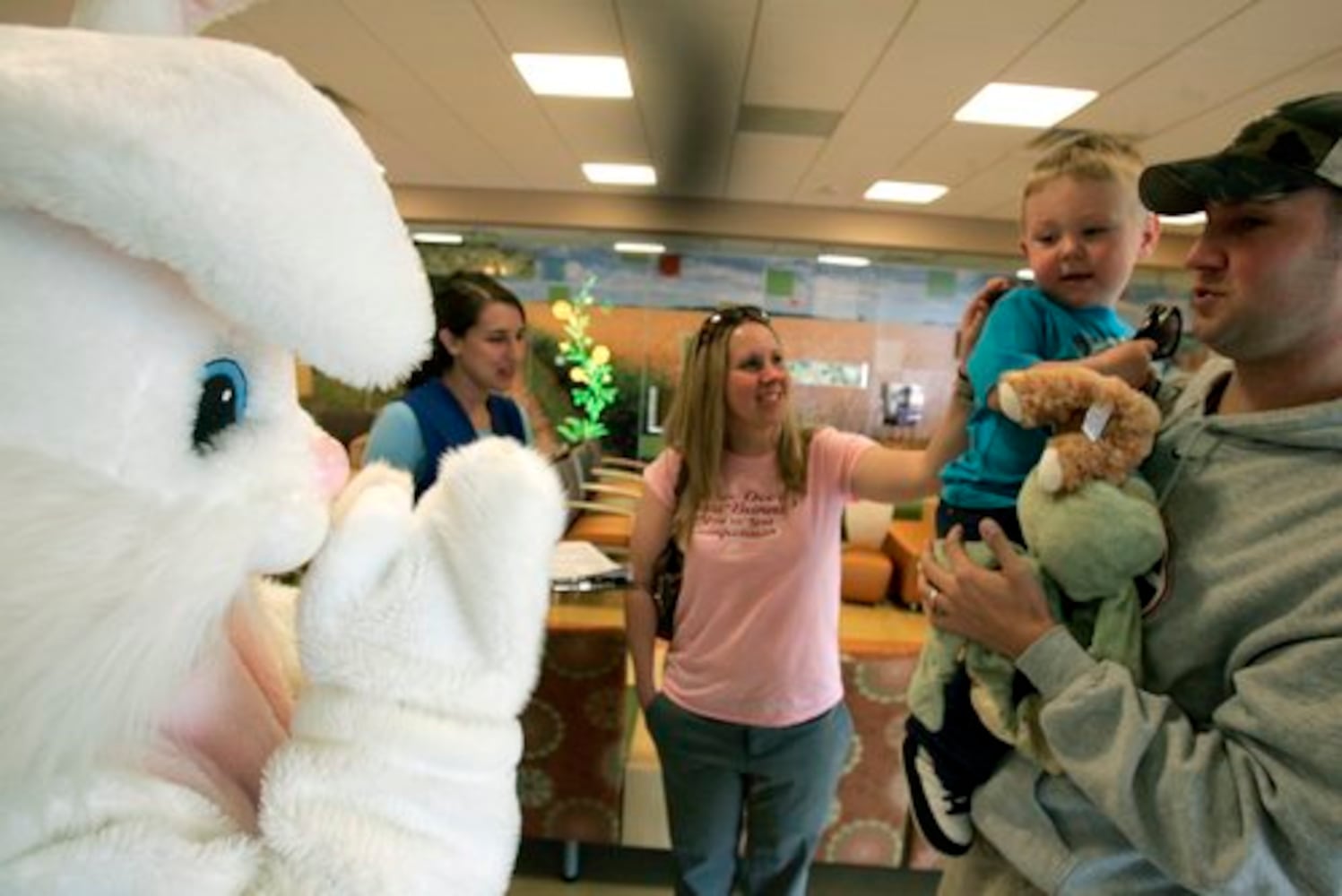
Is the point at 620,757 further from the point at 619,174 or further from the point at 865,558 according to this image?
the point at 619,174

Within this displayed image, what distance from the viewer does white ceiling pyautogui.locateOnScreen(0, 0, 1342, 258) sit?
2.98 metres

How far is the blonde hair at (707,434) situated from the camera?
5.39 ft

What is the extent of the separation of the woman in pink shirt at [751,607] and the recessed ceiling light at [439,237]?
6.47 meters

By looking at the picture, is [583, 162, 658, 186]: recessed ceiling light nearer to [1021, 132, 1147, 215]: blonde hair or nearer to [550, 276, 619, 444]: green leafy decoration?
[550, 276, 619, 444]: green leafy decoration

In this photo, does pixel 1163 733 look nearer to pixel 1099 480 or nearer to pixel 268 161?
→ pixel 1099 480

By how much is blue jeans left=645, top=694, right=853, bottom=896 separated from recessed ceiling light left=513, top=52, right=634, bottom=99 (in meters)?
3.12

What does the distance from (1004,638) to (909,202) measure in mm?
6307

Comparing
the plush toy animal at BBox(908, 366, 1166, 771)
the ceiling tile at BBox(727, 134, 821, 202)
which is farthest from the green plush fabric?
the ceiling tile at BBox(727, 134, 821, 202)

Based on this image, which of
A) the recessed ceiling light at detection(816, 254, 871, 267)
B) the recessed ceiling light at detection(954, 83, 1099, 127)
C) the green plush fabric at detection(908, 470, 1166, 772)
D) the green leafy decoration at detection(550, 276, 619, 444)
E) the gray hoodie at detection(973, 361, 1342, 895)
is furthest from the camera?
the recessed ceiling light at detection(816, 254, 871, 267)

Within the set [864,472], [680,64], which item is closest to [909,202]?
[680,64]

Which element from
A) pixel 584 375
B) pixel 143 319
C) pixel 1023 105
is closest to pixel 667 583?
pixel 143 319

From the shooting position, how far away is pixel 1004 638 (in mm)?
887

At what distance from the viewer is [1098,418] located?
887 mm

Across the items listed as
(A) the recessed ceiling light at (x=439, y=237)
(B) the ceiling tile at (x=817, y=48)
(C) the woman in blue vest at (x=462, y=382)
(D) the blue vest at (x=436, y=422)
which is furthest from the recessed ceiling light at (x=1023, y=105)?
(A) the recessed ceiling light at (x=439, y=237)
